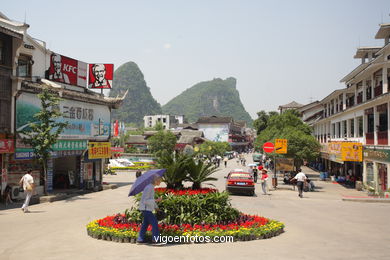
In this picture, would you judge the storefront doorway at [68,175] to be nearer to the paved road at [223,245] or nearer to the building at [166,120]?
the paved road at [223,245]

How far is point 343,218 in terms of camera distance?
46.5ft

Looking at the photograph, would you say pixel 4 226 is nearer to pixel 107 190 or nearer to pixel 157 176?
pixel 157 176

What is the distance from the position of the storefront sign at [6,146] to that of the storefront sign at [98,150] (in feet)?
24.7

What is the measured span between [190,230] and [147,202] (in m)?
1.74

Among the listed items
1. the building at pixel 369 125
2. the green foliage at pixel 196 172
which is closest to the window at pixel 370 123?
the building at pixel 369 125

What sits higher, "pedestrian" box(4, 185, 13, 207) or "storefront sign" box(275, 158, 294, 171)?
"storefront sign" box(275, 158, 294, 171)

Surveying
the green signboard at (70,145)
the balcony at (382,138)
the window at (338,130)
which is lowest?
the green signboard at (70,145)

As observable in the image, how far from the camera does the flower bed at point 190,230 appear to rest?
939cm

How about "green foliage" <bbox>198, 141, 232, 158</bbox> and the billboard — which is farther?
the billboard

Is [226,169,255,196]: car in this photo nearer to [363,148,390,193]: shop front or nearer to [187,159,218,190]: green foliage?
[363,148,390,193]: shop front

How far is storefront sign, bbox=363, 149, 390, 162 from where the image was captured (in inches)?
945

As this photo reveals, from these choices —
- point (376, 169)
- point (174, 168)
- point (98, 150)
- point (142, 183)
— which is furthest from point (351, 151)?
point (142, 183)

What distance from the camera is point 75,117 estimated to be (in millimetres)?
24594

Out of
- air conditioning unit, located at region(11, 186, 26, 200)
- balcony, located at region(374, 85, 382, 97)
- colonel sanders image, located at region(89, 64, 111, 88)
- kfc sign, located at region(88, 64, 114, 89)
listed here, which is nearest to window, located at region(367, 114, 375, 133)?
balcony, located at region(374, 85, 382, 97)
